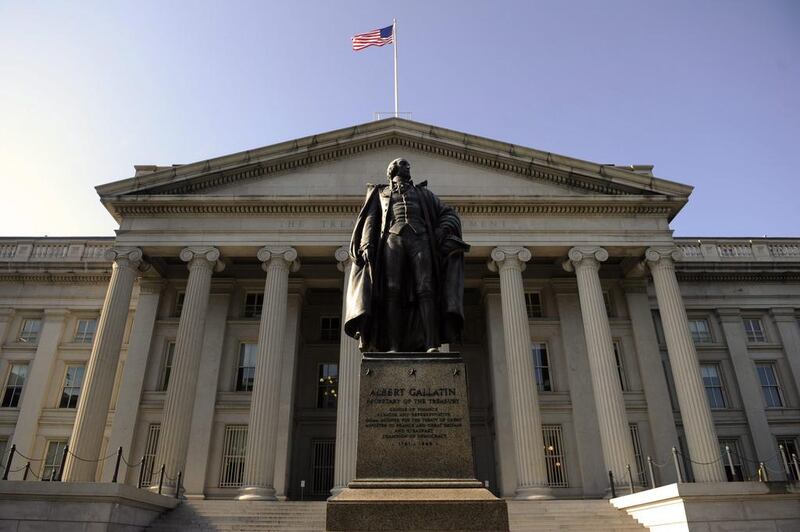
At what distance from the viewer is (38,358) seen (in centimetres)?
2967

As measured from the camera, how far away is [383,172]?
2734cm

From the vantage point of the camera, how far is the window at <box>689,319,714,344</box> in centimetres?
3145

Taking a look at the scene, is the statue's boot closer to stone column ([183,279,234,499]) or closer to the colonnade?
the colonnade

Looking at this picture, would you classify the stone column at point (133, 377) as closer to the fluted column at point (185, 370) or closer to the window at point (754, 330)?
the fluted column at point (185, 370)

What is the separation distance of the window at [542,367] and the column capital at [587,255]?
17.0 feet

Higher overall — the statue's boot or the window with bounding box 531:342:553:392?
the window with bounding box 531:342:553:392

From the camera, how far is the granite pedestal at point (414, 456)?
5895 millimetres

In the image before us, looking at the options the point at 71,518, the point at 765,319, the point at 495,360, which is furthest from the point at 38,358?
the point at 765,319

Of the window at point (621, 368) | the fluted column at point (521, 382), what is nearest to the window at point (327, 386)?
the fluted column at point (521, 382)

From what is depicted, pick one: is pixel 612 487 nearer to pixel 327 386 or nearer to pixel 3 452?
pixel 327 386

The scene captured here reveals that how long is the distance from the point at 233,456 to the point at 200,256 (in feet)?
29.8

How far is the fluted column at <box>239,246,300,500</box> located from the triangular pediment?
315 centimetres

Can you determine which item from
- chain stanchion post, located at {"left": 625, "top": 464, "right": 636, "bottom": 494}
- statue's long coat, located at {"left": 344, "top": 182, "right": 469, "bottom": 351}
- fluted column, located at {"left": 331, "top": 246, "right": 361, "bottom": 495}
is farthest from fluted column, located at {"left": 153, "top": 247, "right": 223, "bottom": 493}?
statue's long coat, located at {"left": 344, "top": 182, "right": 469, "bottom": 351}

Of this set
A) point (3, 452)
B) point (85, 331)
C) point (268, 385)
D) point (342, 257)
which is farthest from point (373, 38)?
point (3, 452)
